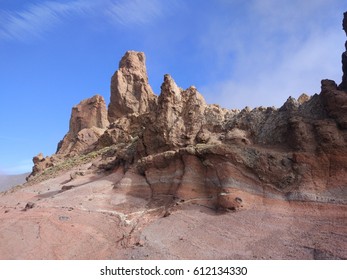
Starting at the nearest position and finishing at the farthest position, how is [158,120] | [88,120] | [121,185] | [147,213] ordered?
[147,213]
[121,185]
[158,120]
[88,120]

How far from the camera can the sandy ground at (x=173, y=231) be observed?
9.46 m

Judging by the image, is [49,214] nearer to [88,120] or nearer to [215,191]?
[215,191]

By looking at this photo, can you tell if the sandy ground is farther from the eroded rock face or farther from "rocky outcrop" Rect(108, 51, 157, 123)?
"rocky outcrop" Rect(108, 51, 157, 123)

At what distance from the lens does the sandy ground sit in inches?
372

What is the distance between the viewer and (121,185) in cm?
1597

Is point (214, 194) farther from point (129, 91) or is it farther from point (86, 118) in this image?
point (86, 118)

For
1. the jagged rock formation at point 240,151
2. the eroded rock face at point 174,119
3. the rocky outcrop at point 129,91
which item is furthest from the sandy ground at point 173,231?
the rocky outcrop at point 129,91

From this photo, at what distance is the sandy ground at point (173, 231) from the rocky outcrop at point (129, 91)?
28.8 m

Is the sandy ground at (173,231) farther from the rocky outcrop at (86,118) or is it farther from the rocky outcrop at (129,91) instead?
the rocky outcrop at (86,118)

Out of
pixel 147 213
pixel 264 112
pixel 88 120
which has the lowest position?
pixel 147 213

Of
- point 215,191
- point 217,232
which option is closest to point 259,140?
point 215,191

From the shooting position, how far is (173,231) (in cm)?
1155

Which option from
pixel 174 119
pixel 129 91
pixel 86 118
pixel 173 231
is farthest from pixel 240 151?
pixel 86 118
